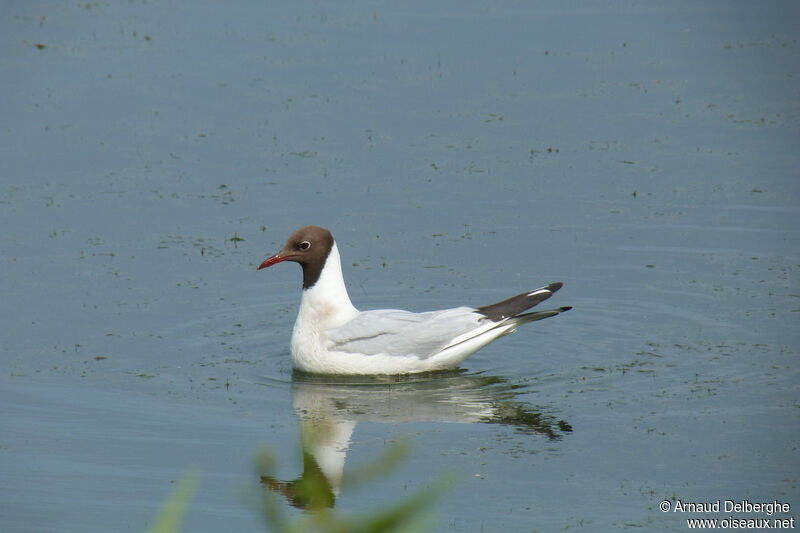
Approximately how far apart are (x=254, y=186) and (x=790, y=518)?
934 centimetres

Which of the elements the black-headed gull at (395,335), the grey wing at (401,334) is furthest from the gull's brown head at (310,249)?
the grey wing at (401,334)

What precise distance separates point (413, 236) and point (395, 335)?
3.52 metres

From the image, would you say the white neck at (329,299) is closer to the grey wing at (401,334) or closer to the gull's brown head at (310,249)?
the gull's brown head at (310,249)

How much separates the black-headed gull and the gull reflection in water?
0.14 metres

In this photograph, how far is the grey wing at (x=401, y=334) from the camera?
10445 millimetres

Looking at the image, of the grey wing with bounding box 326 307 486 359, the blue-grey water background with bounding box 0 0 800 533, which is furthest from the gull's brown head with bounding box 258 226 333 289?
the blue-grey water background with bounding box 0 0 800 533

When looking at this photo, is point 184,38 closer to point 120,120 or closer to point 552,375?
point 120,120

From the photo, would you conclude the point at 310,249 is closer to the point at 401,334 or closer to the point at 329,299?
the point at 329,299

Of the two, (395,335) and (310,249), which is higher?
(310,249)

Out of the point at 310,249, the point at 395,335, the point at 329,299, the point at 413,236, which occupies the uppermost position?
the point at 310,249

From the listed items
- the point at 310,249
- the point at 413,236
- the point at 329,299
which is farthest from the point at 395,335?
the point at 413,236

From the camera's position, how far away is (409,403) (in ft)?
32.4

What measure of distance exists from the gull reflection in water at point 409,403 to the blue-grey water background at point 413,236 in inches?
4.1

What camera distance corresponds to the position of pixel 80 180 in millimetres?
15562
